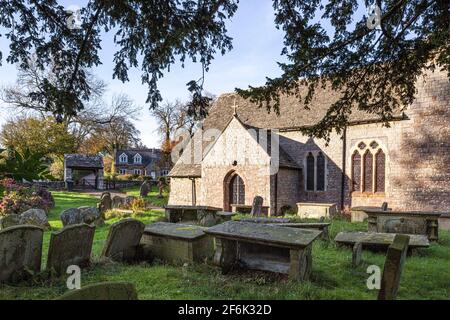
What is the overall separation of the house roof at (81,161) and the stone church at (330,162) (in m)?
17.5

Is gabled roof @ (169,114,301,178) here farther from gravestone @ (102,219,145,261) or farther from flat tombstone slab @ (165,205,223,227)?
gravestone @ (102,219,145,261)

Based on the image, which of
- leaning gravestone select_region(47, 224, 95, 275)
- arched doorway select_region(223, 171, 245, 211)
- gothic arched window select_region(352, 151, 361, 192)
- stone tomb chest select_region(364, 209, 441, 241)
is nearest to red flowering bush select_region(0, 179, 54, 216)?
leaning gravestone select_region(47, 224, 95, 275)

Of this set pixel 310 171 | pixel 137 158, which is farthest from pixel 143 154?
pixel 310 171

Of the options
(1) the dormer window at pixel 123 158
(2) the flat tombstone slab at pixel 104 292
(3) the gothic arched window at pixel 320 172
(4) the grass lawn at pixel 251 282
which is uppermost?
(1) the dormer window at pixel 123 158

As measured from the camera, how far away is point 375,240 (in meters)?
8.12

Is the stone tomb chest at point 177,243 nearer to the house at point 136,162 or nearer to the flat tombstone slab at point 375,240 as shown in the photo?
the flat tombstone slab at point 375,240

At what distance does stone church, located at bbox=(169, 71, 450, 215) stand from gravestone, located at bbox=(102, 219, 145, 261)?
10866mm

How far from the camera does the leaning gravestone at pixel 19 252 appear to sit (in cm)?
542

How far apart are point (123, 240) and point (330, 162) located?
14493 millimetres

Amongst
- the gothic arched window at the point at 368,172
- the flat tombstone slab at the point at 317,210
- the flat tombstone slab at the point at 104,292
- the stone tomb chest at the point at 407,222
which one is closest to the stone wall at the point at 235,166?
the flat tombstone slab at the point at 317,210

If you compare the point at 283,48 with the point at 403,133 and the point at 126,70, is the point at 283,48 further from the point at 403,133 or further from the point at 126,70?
the point at 403,133

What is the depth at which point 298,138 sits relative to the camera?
20.3 meters

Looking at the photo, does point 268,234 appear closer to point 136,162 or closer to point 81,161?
point 81,161
